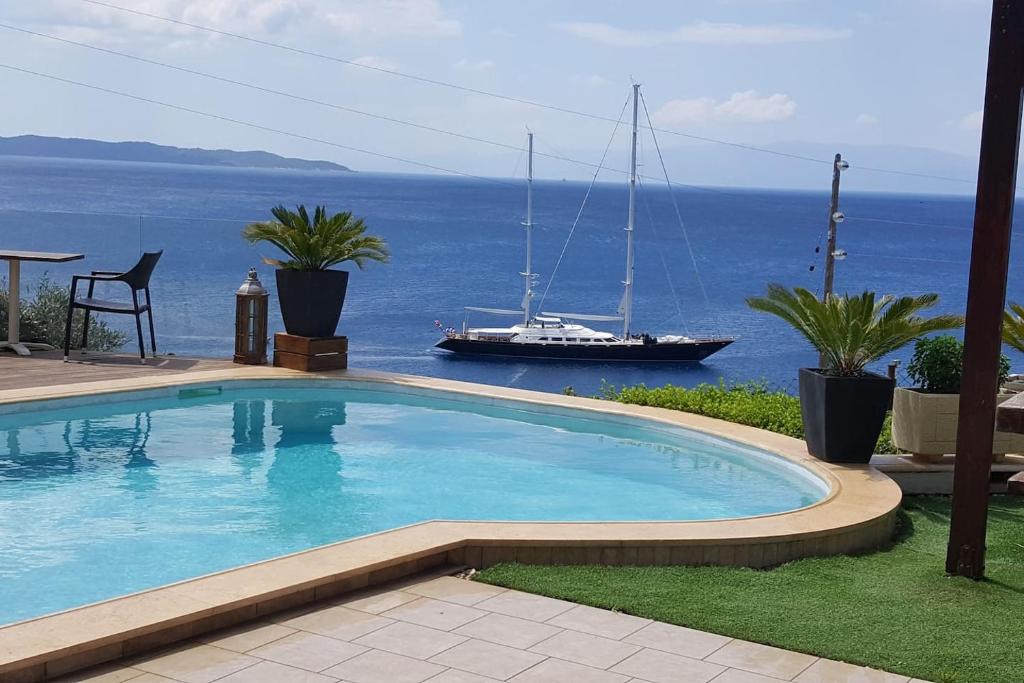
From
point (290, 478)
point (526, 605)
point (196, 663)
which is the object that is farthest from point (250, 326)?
point (196, 663)

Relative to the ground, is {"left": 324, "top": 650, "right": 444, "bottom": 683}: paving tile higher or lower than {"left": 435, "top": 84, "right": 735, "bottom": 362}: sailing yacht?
higher

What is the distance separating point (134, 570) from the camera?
5633 millimetres

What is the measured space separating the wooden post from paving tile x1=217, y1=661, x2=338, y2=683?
3.24m

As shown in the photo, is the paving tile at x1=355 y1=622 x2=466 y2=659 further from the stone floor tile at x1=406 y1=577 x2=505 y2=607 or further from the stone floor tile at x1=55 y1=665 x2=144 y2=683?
the stone floor tile at x1=55 y1=665 x2=144 y2=683

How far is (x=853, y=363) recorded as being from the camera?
7.65 meters

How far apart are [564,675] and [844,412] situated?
159 inches

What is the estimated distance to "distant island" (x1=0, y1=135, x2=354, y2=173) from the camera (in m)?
111

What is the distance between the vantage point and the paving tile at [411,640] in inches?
171

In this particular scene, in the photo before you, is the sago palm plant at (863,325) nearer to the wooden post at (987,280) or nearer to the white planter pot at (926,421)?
the white planter pot at (926,421)

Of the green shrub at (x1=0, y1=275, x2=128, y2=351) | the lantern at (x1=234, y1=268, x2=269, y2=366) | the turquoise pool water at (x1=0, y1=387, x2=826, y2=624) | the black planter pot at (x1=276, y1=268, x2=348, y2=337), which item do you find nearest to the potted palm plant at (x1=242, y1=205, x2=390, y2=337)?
the black planter pot at (x1=276, y1=268, x2=348, y2=337)

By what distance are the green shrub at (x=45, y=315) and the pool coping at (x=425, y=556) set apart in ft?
24.6

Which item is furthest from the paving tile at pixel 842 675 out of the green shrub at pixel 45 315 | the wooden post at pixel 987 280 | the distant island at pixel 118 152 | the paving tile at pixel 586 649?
the distant island at pixel 118 152

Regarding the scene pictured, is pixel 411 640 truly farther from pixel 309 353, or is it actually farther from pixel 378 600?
pixel 309 353

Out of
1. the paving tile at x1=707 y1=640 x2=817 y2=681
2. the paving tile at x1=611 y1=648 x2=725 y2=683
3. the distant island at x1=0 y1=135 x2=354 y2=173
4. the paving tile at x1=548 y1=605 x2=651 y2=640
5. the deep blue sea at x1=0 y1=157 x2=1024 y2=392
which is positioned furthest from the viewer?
the distant island at x1=0 y1=135 x2=354 y2=173
